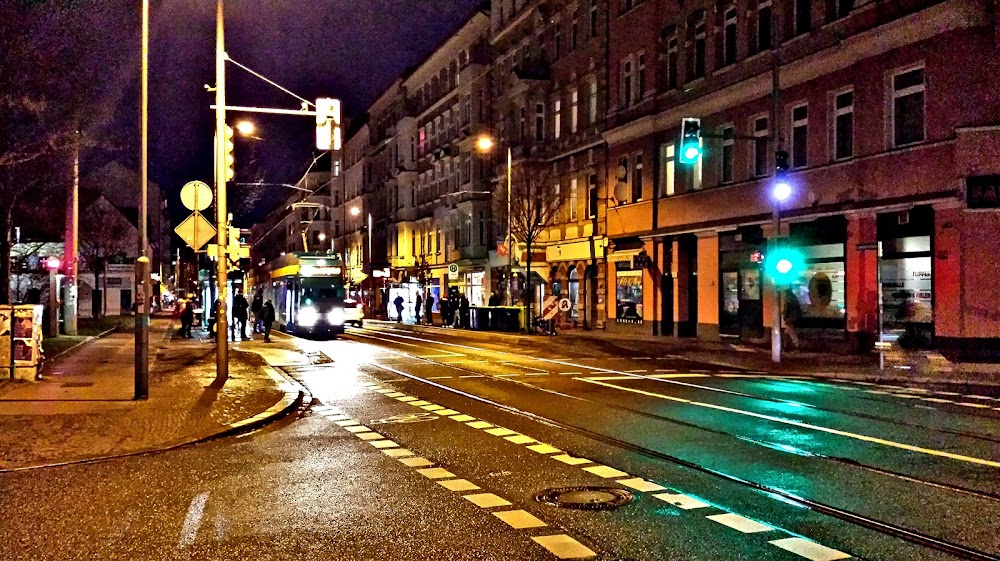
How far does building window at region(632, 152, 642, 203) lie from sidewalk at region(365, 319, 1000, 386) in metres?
5.83

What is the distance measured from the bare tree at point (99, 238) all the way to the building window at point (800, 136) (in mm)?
43028

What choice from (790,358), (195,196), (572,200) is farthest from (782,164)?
(572,200)

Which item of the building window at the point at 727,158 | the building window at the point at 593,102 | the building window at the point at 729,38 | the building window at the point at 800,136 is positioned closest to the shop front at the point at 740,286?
the building window at the point at 727,158

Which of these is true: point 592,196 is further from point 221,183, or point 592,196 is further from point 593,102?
point 221,183

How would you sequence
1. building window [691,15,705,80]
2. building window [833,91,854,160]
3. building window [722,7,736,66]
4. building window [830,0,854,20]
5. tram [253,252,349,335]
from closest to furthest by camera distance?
1. building window [830,0,854,20]
2. building window [833,91,854,160]
3. building window [722,7,736,66]
4. building window [691,15,705,80]
5. tram [253,252,349,335]

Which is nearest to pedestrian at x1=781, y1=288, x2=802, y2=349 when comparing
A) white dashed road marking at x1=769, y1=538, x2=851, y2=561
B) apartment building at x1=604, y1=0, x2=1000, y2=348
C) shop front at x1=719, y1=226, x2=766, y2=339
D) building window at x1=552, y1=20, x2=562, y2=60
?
apartment building at x1=604, y1=0, x2=1000, y2=348

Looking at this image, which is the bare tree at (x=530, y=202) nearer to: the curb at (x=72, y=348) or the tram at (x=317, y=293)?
the tram at (x=317, y=293)

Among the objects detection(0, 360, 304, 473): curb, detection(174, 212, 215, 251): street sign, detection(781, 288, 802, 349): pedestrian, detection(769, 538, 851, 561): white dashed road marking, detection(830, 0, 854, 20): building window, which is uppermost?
detection(830, 0, 854, 20): building window

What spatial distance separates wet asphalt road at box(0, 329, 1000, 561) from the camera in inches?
258

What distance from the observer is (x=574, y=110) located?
4184cm

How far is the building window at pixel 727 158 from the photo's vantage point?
30.9 meters

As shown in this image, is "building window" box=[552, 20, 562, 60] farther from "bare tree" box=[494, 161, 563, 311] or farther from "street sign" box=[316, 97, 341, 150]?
"street sign" box=[316, 97, 341, 150]

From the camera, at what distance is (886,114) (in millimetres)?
23844

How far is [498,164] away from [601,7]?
1240 centimetres
